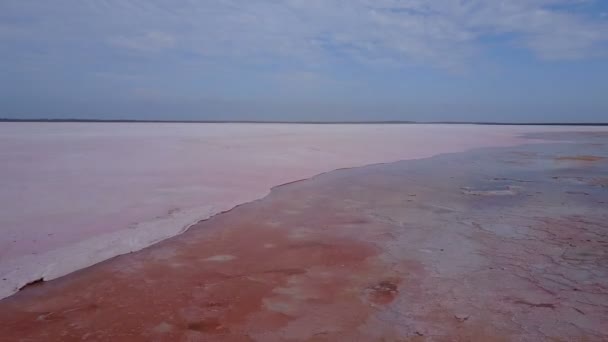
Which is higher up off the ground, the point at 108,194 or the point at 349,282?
the point at 108,194

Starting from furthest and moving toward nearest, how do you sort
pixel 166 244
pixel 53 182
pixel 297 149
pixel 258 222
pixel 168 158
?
pixel 297 149 → pixel 168 158 → pixel 53 182 → pixel 258 222 → pixel 166 244

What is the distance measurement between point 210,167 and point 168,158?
2265 millimetres

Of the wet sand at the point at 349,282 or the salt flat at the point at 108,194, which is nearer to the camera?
the wet sand at the point at 349,282

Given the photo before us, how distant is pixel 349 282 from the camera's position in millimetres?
3771

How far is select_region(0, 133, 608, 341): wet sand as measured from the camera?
2.93 m

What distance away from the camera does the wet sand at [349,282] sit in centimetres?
293

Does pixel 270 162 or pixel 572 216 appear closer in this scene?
pixel 572 216

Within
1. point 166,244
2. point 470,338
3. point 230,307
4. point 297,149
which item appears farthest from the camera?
point 297,149

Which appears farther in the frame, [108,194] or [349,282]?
[108,194]

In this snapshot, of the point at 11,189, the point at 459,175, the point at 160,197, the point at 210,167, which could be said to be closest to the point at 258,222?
the point at 160,197

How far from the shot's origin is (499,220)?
6043 millimetres

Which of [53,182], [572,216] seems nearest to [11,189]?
[53,182]

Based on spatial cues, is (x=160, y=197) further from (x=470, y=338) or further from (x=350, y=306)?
(x=470, y=338)

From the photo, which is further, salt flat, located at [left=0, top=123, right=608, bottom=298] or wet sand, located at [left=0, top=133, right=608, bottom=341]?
salt flat, located at [left=0, top=123, right=608, bottom=298]
